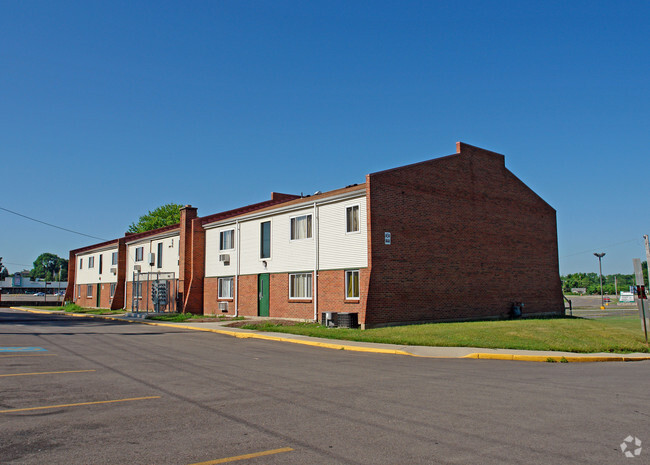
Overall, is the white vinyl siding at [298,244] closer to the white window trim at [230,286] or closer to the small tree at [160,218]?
the white window trim at [230,286]

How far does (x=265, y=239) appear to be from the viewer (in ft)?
99.3

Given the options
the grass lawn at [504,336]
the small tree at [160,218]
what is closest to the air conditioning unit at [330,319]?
the grass lawn at [504,336]

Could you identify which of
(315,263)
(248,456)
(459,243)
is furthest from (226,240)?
(248,456)

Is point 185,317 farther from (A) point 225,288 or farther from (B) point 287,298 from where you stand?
(B) point 287,298

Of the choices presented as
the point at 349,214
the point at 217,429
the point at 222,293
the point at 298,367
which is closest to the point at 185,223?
the point at 222,293

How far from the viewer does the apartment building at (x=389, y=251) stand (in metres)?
24.0

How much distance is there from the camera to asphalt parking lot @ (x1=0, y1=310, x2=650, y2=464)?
18.4 ft

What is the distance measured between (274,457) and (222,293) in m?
29.0

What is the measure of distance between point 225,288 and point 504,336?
1948 cm

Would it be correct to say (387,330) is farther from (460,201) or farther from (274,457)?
(274,457)

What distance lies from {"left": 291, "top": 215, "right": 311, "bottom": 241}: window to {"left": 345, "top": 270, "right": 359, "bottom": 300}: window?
3752 millimetres

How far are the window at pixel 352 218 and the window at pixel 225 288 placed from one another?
1145cm

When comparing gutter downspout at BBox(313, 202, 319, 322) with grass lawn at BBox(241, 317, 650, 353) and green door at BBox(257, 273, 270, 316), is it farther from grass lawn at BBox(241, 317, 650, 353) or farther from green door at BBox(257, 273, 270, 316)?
green door at BBox(257, 273, 270, 316)

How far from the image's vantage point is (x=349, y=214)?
81.4 ft
